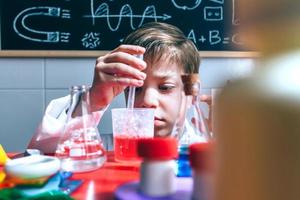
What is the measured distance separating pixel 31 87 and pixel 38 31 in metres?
0.20

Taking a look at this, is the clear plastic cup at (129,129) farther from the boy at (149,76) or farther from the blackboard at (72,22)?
the blackboard at (72,22)

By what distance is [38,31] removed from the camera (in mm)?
1349

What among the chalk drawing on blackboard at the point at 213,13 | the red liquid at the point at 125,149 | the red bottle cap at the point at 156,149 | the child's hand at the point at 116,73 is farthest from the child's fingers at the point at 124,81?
the chalk drawing on blackboard at the point at 213,13

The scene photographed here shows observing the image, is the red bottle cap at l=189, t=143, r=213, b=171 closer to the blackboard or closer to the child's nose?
the child's nose

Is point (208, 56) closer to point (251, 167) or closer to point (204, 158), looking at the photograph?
point (204, 158)

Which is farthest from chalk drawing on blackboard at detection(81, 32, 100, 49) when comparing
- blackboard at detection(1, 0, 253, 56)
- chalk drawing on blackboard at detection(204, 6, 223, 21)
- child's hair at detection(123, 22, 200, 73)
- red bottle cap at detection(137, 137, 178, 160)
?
red bottle cap at detection(137, 137, 178, 160)

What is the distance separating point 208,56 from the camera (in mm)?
1387

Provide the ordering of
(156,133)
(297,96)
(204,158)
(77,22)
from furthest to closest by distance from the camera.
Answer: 1. (77,22)
2. (156,133)
3. (204,158)
4. (297,96)

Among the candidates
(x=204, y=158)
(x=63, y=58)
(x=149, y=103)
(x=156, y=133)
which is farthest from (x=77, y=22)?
(x=204, y=158)

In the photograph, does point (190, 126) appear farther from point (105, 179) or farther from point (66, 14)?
point (66, 14)

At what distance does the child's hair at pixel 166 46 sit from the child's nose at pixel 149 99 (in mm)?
101

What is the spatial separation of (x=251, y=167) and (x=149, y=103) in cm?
67

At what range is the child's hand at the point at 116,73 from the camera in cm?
69

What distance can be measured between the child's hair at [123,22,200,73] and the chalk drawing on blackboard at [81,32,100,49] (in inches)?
9.4
